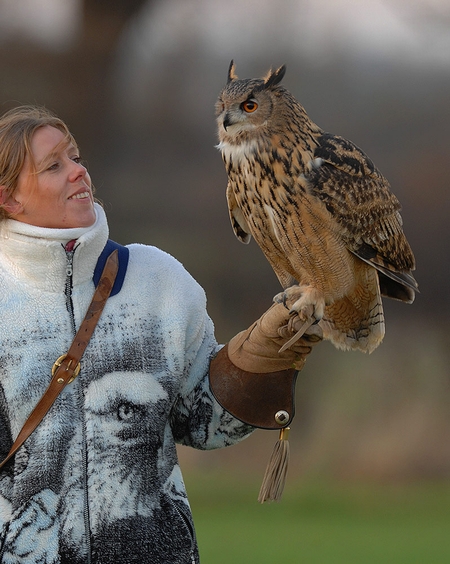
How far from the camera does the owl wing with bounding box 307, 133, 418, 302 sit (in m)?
2.18

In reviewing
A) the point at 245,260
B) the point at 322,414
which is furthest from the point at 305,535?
the point at 245,260

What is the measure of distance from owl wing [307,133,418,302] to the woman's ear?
745mm

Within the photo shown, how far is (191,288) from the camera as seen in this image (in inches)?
78.8

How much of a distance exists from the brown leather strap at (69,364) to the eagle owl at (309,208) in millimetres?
459

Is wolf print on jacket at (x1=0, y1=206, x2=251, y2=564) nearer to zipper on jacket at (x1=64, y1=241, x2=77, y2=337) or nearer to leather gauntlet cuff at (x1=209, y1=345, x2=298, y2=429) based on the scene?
zipper on jacket at (x1=64, y1=241, x2=77, y2=337)

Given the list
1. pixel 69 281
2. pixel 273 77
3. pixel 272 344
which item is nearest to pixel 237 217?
pixel 273 77

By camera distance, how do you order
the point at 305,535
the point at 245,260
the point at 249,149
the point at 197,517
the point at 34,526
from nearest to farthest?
the point at 34,526 → the point at 249,149 → the point at 305,535 → the point at 197,517 → the point at 245,260

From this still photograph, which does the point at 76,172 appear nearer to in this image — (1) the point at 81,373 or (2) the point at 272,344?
(1) the point at 81,373

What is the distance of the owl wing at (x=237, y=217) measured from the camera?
2.31 meters

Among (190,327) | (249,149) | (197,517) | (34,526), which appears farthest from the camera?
(197,517)

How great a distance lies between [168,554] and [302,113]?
1226mm

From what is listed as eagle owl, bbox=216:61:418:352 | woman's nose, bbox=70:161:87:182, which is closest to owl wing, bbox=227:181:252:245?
eagle owl, bbox=216:61:418:352

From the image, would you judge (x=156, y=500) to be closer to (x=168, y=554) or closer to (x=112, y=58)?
(x=168, y=554)

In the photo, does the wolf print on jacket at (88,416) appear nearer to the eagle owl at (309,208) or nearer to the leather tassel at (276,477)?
the leather tassel at (276,477)
